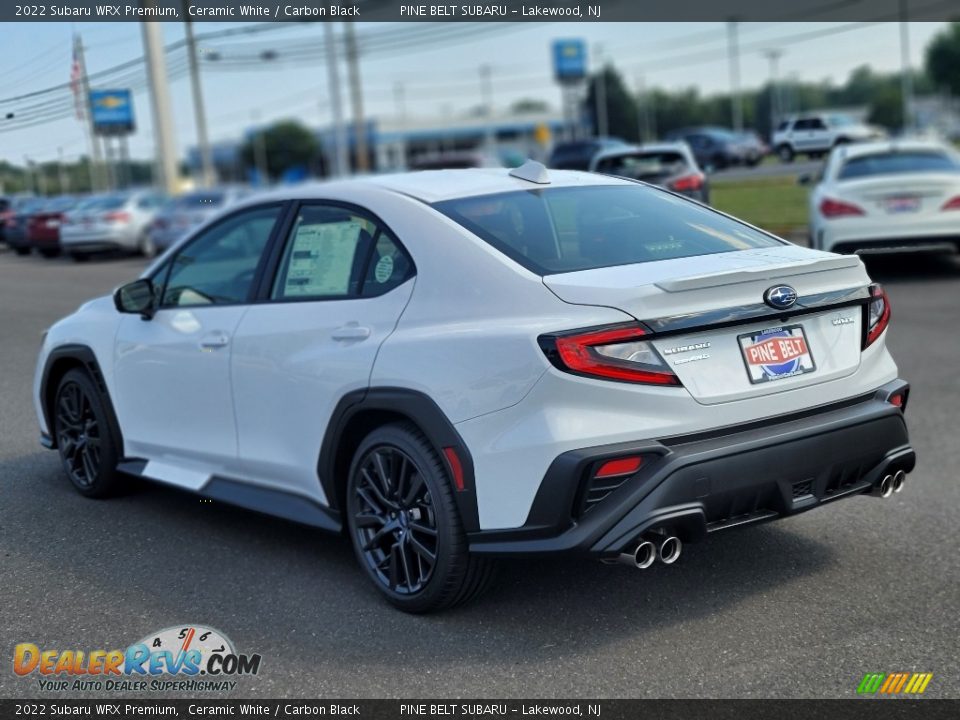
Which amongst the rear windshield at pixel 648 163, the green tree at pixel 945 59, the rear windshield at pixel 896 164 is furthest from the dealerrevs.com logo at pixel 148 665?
the green tree at pixel 945 59

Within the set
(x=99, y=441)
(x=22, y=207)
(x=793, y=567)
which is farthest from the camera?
(x=22, y=207)

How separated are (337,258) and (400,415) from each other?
0.84 meters

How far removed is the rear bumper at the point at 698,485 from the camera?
385 cm

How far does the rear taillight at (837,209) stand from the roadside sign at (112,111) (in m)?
7.46

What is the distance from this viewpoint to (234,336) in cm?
512

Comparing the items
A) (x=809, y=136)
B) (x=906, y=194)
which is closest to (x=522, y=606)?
(x=906, y=194)

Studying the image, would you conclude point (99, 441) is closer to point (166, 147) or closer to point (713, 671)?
point (713, 671)

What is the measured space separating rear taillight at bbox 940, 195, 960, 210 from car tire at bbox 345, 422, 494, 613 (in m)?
10.2

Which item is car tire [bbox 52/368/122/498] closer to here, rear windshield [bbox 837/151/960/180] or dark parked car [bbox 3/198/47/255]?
rear windshield [bbox 837/151/960/180]

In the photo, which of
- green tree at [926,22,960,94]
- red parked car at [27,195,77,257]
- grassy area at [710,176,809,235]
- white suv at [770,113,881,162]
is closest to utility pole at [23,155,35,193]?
white suv at [770,113,881,162]

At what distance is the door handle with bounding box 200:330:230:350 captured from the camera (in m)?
5.17

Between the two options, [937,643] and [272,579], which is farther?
[272,579]

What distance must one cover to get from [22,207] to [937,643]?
74.5 ft
